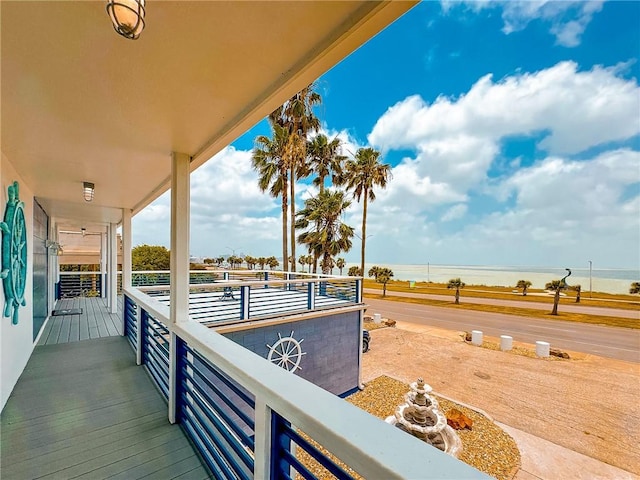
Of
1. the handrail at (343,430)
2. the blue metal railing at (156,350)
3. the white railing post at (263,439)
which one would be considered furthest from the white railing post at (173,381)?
the white railing post at (263,439)

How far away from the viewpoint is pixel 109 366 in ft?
11.1

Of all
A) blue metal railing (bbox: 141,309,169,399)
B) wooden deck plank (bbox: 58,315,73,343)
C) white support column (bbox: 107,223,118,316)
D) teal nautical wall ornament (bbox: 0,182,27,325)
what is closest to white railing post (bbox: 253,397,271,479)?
blue metal railing (bbox: 141,309,169,399)

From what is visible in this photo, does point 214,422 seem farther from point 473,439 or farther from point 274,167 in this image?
point 274,167

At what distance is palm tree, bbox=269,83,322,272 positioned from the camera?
416 inches

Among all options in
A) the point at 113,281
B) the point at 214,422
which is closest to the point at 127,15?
the point at 214,422

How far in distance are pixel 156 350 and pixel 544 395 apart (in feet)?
27.1

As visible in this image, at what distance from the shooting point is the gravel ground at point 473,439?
4156 millimetres

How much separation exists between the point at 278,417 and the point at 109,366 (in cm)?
338

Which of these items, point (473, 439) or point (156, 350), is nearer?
point (156, 350)

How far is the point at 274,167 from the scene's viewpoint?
11.4 m

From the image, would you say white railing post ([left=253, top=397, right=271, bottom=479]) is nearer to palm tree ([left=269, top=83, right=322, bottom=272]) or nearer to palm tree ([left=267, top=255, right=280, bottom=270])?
palm tree ([left=269, top=83, right=322, bottom=272])

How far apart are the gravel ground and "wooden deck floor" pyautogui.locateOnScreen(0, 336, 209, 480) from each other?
7.93ft

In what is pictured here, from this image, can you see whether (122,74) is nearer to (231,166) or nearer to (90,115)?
(90,115)

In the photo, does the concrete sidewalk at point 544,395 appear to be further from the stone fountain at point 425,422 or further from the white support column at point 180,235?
the white support column at point 180,235
